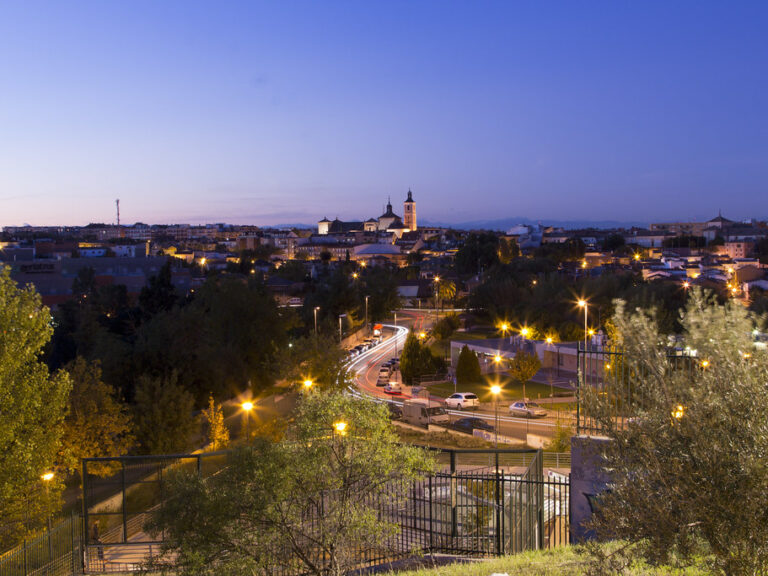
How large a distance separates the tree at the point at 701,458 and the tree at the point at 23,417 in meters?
6.66

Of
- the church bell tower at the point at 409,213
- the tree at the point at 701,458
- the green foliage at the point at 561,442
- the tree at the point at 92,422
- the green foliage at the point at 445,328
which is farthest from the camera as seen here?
the church bell tower at the point at 409,213

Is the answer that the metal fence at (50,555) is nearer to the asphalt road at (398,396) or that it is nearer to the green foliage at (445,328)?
the asphalt road at (398,396)

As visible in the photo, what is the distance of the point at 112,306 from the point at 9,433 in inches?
1199

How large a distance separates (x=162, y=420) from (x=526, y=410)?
9876 mm

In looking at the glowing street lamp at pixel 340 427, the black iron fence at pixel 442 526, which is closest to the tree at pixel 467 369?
the black iron fence at pixel 442 526

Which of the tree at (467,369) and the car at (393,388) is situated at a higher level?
the tree at (467,369)

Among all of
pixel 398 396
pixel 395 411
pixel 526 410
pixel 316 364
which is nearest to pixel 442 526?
pixel 526 410

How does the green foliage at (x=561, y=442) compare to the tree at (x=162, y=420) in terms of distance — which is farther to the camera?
the tree at (x=162, y=420)

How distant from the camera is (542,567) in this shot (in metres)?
4.86

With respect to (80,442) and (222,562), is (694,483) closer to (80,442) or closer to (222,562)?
(222,562)

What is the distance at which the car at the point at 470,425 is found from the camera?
1706 cm

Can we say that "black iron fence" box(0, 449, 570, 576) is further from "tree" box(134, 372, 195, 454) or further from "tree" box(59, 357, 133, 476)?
"tree" box(134, 372, 195, 454)

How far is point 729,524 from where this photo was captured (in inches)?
127

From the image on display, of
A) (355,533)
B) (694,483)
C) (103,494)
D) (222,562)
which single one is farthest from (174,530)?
(103,494)
